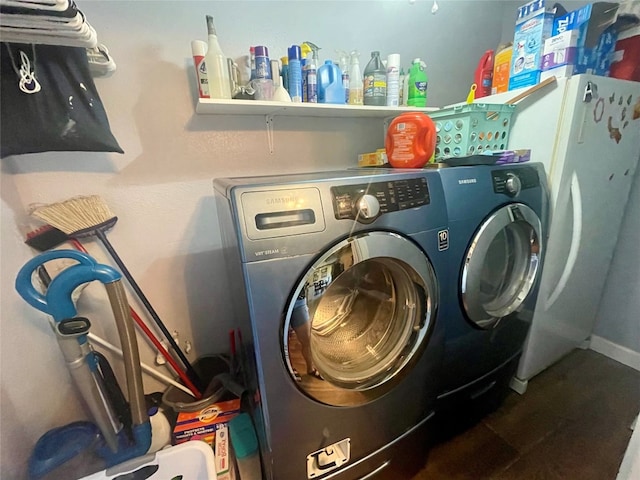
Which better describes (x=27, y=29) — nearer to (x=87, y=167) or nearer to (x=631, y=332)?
(x=87, y=167)

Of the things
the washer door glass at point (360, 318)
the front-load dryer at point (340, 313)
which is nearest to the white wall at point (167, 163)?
the front-load dryer at point (340, 313)

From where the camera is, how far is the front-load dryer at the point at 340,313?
62 cm

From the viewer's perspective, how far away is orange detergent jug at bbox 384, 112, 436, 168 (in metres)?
1.02

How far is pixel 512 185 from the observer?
3.15 ft

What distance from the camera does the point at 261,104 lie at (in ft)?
3.42

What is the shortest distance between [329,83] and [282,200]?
0.85 m

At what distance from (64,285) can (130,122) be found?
25.0 inches

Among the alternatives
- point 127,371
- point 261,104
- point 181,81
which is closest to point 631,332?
point 261,104

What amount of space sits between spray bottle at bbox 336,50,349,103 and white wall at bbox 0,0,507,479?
57mm

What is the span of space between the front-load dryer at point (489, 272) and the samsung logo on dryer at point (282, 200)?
1.55 ft

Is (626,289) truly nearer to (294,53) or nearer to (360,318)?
(360,318)

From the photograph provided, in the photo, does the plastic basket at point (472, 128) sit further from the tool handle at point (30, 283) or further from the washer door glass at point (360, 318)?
the tool handle at point (30, 283)

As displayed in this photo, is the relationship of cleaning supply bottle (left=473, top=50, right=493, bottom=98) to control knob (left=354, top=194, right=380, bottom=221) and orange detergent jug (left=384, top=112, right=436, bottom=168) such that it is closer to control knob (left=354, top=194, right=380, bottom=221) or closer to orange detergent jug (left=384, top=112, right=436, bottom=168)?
orange detergent jug (left=384, top=112, right=436, bottom=168)

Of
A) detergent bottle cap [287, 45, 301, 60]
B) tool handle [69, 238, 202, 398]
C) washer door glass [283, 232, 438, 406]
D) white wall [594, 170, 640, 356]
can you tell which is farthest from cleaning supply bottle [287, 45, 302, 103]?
white wall [594, 170, 640, 356]
